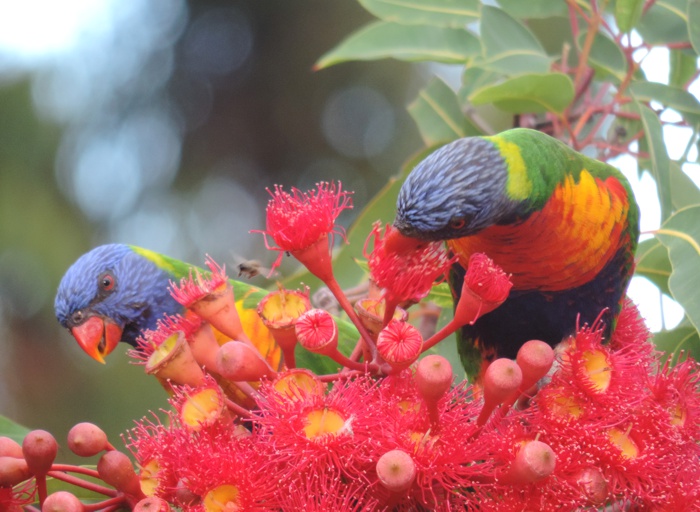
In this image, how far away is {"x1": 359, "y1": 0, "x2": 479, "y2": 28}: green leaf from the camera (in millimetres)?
1971

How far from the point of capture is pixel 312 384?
37.8 inches

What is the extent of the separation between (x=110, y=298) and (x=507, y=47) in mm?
1156

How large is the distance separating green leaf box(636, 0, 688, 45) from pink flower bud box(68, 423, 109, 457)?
61.1 inches

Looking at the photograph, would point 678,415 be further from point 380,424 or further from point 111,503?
point 111,503

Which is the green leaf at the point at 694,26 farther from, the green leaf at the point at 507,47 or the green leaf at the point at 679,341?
the green leaf at the point at 679,341

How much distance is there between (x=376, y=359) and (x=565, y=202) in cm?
62

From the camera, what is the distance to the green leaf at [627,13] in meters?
1.73

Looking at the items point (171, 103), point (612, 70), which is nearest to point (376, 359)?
point (612, 70)

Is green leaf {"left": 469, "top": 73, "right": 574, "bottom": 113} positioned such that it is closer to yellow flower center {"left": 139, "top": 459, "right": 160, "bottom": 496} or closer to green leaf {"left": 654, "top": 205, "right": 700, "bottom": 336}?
green leaf {"left": 654, "top": 205, "right": 700, "bottom": 336}

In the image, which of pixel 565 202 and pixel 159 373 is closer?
pixel 159 373

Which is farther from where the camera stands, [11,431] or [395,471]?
[11,431]

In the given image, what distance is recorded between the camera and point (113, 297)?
189 centimetres

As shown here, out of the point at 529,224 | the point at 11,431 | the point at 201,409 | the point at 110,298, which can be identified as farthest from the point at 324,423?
the point at 110,298

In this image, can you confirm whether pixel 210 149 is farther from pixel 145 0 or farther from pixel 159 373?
pixel 159 373
